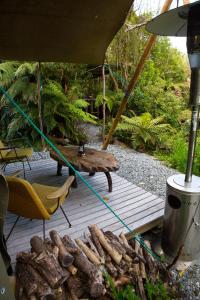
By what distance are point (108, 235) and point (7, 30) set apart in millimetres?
2565

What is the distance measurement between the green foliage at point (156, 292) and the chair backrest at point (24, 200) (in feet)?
3.49

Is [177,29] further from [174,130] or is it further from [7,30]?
[174,130]

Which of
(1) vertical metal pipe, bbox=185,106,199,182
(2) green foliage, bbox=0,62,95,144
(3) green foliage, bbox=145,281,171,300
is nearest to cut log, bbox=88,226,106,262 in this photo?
(3) green foliage, bbox=145,281,171,300

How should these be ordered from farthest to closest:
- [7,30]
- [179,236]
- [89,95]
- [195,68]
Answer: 1. [89,95]
2. [7,30]
3. [179,236]
4. [195,68]

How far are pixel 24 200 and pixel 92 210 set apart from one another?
1.06m

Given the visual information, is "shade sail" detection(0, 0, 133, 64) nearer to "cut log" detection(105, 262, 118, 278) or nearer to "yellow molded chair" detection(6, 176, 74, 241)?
"yellow molded chair" detection(6, 176, 74, 241)

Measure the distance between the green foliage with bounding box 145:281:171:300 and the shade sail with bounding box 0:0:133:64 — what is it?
246cm

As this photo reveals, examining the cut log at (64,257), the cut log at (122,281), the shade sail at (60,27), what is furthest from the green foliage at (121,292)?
the shade sail at (60,27)

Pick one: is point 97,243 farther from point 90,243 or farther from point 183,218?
point 183,218

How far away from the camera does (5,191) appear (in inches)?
60.4

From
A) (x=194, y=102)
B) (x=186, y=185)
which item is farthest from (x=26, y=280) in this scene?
(x=194, y=102)

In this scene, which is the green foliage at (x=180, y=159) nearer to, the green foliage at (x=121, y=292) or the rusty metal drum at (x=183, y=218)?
the rusty metal drum at (x=183, y=218)

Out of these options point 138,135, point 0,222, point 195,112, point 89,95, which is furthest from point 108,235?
point 89,95

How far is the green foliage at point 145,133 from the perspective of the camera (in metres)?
5.78
